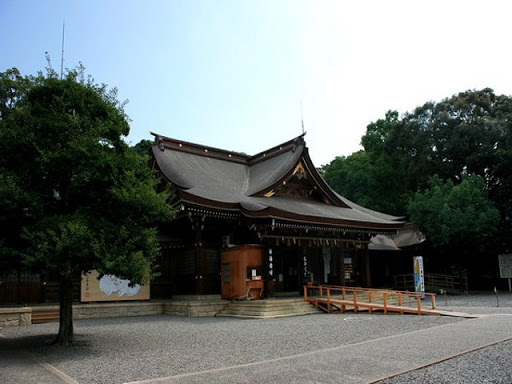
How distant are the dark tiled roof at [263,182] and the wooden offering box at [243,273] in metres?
1.54

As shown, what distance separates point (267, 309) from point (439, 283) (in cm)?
1549

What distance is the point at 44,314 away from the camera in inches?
586

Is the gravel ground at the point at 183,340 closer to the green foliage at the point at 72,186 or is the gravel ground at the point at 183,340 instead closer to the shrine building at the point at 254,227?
the green foliage at the point at 72,186

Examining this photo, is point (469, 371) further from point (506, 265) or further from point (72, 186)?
point (506, 265)

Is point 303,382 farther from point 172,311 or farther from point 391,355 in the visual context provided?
point 172,311

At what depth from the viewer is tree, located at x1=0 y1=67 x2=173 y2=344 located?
8922 mm

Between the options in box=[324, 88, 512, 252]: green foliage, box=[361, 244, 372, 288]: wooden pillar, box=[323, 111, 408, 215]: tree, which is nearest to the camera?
box=[361, 244, 372, 288]: wooden pillar

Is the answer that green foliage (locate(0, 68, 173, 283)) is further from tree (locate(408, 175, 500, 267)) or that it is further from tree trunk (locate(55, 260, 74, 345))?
tree (locate(408, 175, 500, 267))

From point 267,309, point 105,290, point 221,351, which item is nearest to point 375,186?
point 267,309

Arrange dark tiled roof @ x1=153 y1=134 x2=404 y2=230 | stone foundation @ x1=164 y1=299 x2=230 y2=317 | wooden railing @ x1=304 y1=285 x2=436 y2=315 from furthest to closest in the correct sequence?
dark tiled roof @ x1=153 y1=134 x2=404 y2=230 → stone foundation @ x1=164 y1=299 x2=230 y2=317 → wooden railing @ x1=304 y1=285 x2=436 y2=315

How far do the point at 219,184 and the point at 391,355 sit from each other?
14.6m

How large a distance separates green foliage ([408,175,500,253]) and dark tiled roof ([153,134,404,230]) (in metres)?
3.34

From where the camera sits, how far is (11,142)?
9398mm

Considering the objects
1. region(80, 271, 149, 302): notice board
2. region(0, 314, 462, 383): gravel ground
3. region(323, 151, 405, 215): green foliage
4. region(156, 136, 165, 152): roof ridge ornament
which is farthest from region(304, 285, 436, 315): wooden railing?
region(323, 151, 405, 215): green foliage
